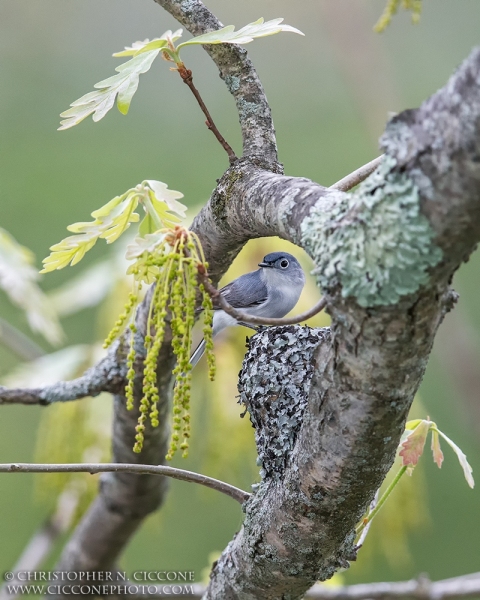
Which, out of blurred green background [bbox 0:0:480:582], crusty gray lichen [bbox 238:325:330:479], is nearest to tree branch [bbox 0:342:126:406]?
crusty gray lichen [bbox 238:325:330:479]

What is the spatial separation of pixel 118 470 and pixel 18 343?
1475 mm

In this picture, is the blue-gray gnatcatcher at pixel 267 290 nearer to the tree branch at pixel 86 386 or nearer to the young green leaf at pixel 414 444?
the tree branch at pixel 86 386

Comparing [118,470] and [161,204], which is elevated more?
[161,204]

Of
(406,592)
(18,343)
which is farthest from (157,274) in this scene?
(18,343)

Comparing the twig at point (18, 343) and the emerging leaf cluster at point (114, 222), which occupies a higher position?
the emerging leaf cluster at point (114, 222)

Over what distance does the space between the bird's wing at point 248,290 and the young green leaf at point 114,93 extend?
902 millimetres

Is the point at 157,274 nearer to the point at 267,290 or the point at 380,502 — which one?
the point at 380,502

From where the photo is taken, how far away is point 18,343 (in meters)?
2.36

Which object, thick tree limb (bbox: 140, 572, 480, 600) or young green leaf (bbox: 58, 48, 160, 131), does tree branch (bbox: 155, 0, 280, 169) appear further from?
thick tree limb (bbox: 140, 572, 480, 600)

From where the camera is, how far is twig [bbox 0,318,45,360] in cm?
227

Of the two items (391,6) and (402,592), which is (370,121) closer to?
(391,6)

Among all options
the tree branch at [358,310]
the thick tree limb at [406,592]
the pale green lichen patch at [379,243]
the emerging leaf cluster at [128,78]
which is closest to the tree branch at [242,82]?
the tree branch at [358,310]

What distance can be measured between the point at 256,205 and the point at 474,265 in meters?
5.59

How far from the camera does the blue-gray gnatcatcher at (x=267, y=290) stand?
1.81m
